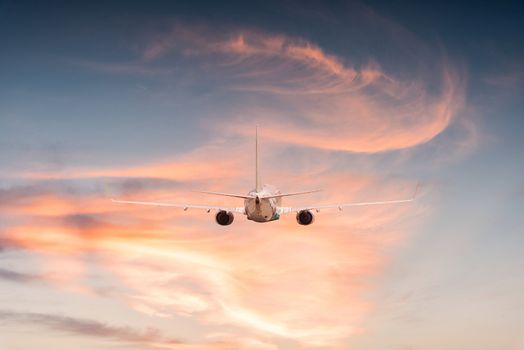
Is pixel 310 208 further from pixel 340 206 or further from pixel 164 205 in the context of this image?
pixel 164 205

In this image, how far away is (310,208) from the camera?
15075 cm

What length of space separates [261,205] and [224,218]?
8.08 m

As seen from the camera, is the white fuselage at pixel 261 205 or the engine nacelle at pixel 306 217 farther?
the engine nacelle at pixel 306 217

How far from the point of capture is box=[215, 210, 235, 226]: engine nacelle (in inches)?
5866

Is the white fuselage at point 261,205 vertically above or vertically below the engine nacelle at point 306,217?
below

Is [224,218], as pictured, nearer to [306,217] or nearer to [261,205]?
[261,205]

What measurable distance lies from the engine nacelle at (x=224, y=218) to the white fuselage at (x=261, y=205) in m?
4.21

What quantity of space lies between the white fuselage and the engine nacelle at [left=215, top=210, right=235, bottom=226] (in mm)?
4208

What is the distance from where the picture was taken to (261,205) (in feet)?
472

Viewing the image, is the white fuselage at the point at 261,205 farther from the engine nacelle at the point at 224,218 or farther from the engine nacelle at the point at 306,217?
the engine nacelle at the point at 306,217

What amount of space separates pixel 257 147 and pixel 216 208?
20940 millimetres

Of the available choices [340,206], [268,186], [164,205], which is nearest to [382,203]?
[340,206]

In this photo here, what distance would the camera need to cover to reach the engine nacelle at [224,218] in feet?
489

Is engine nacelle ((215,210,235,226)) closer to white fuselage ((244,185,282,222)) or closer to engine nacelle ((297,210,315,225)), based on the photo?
white fuselage ((244,185,282,222))
